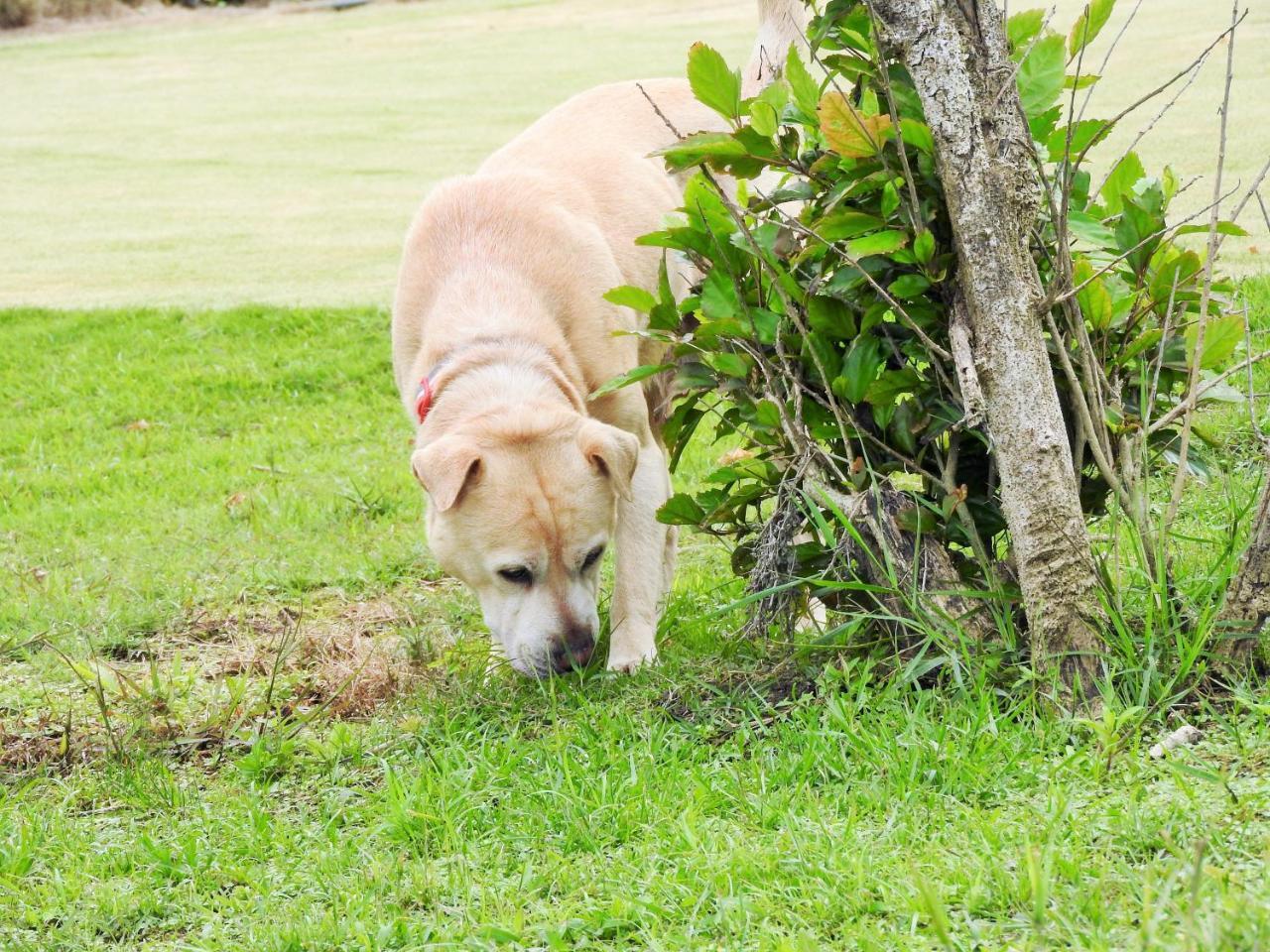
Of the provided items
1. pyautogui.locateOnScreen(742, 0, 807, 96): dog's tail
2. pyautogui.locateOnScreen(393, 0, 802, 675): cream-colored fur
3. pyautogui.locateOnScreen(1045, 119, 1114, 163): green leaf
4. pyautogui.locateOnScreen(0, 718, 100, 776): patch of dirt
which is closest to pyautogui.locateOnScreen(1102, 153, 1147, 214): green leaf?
pyautogui.locateOnScreen(1045, 119, 1114, 163): green leaf

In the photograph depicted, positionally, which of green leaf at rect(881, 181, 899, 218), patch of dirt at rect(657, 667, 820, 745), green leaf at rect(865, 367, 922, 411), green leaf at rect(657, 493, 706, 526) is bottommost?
patch of dirt at rect(657, 667, 820, 745)

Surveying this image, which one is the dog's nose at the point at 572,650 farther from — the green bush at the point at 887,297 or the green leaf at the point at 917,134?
the green leaf at the point at 917,134

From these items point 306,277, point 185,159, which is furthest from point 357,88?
point 306,277

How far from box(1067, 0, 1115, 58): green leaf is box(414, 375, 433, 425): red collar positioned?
2189mm

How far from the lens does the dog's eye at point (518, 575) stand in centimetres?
422

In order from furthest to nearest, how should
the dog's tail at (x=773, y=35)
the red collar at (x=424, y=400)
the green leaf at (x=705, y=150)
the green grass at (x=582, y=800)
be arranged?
the dog's tail at (x=773, y=35) < the red collar at (x=424, y=400) < the green leaf at (x=705, y=150) < the green grass at (x=582, y=800)

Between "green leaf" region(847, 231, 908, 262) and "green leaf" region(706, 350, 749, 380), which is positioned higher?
"green leaf" region(847, 231, 908, 262)

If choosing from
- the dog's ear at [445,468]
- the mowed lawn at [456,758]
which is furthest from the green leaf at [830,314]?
the dog's ear at [445,468]

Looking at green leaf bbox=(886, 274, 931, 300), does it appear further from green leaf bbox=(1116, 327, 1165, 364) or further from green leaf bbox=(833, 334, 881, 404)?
green leaf bbox=(1116, 327, 1165, 364)

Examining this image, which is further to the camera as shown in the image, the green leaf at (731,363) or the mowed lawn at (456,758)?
the green leaf at (731,363)

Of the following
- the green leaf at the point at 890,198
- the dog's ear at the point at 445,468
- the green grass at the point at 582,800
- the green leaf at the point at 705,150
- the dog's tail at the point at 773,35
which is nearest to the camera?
the green grass at the point at 582,800

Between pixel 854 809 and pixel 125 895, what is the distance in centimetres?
159

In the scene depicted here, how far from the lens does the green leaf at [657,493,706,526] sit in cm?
376

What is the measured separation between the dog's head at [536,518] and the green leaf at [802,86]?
4.10 ft
